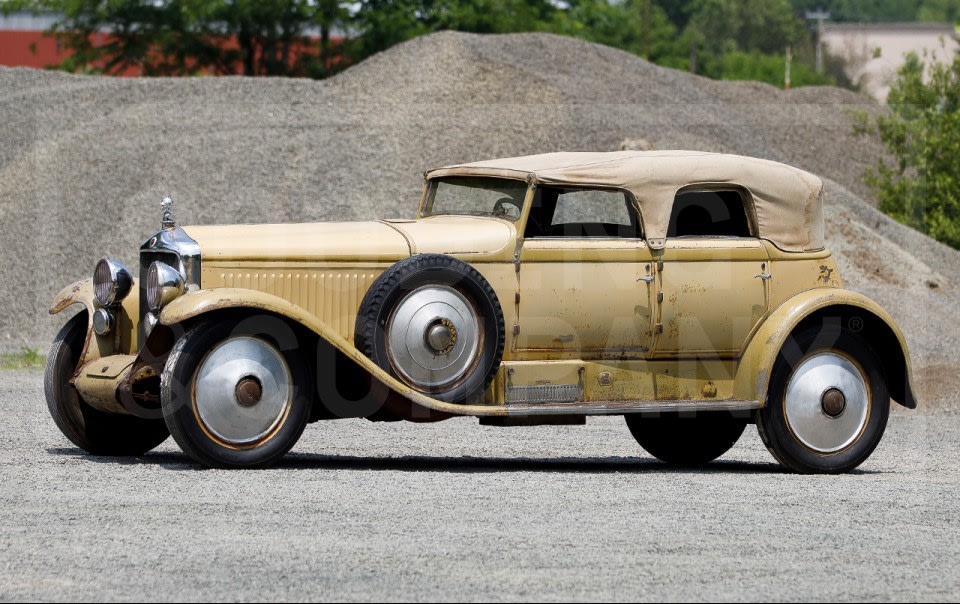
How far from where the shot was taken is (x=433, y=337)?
859 centimetres

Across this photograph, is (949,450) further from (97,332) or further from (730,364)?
(97,332)

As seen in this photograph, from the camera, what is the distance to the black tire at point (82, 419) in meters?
9.50

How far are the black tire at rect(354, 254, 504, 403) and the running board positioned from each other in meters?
0.31

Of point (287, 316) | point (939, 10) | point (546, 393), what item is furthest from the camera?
point (939, 10)

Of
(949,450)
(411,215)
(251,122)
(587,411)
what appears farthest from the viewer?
(251,122)

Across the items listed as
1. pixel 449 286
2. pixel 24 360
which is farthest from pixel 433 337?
pixel 24 360

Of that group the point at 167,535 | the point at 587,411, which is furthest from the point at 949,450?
the point at 167,535

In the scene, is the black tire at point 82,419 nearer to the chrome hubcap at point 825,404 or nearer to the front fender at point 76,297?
the front fender at point 76,297

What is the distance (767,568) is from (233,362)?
371 centimetres

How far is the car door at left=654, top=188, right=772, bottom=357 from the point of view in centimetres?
927

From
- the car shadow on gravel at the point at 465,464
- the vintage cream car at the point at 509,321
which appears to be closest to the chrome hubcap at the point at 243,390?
the vintage cream car at the point at 509,321

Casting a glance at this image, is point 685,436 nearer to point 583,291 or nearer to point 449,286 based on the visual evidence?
point 583,291

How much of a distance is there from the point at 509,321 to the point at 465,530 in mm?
2605

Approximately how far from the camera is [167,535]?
632 cm
